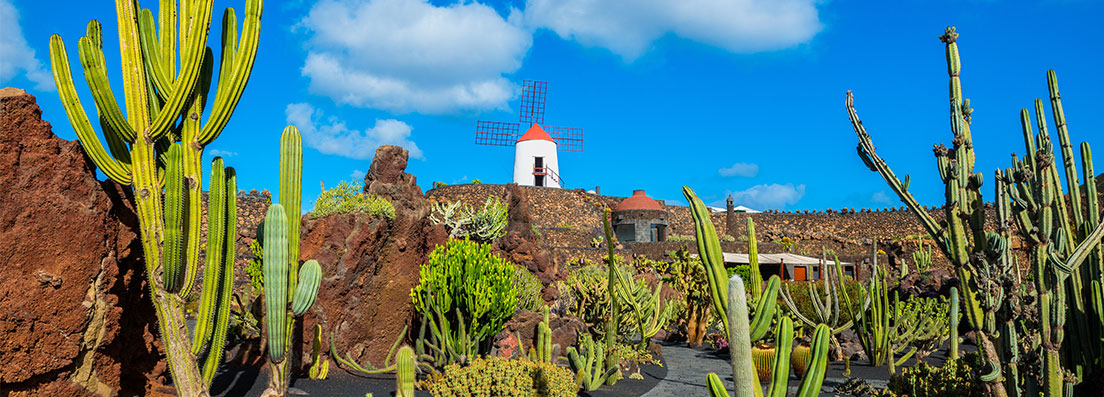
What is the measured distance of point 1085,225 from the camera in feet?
15.9

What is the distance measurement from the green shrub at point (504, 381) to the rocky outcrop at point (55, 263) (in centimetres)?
272

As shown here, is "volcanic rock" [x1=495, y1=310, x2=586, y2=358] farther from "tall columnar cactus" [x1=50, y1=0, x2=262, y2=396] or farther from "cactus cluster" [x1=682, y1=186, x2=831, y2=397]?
"cactus cluster" [x1=682, y1=186, x2=831, y2=397]

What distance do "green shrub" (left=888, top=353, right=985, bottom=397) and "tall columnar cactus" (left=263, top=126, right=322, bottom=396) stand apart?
578cm

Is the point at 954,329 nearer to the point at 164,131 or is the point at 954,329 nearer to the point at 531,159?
the point at 164,131

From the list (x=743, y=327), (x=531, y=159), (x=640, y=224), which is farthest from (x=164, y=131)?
(x=531, y=159)

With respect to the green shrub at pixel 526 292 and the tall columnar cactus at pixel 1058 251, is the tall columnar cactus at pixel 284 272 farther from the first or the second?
the tall columnar cactus at pixel 1058 251

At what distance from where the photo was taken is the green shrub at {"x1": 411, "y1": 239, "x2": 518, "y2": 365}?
26.5 ft

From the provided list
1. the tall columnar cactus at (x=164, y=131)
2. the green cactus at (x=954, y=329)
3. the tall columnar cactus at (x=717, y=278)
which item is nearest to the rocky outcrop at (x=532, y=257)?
the green cactus at (x=954, y=329)

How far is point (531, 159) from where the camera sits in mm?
42875

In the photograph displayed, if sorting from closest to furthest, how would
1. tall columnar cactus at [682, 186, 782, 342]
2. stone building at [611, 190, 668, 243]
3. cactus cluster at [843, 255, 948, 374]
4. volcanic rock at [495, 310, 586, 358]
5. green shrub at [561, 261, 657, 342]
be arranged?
tall columnar cactus at [682, 186, 782, 342] → volcanic rock at [495, 310, 586, 358] → cactus cluster at [843, 255, 948, 374] → green shrub at [561, 261, 657, 342] → stone building at [611, 190, 668, 243]

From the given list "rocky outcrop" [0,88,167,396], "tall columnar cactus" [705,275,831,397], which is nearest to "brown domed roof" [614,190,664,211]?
"rocky outcrop" [0,88,167,396]

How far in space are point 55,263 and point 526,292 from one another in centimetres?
634

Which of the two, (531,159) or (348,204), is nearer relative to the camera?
(348,204)

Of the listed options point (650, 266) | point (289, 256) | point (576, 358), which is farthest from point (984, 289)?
point (650, 266)
